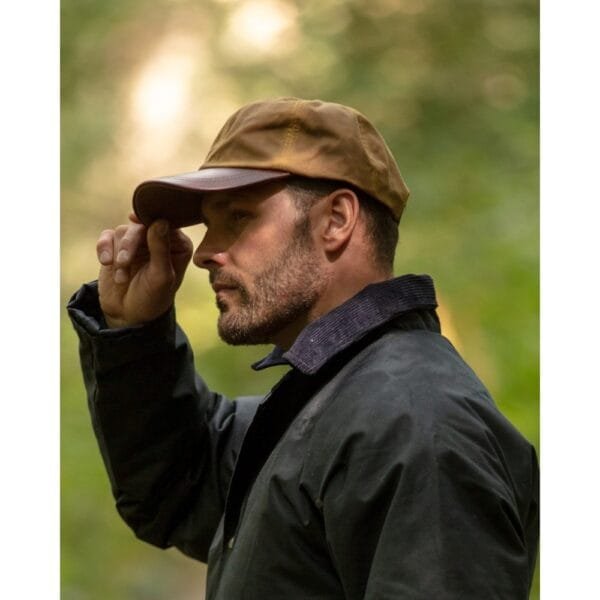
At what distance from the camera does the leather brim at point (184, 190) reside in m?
1.33

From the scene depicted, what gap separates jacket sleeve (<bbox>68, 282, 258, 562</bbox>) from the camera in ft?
5.20

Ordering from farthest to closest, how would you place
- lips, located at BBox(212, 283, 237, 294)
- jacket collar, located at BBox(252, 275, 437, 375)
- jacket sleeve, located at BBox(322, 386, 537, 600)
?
lips, located at BBox(212, 283, 237, 294)
jacket collar, located at BBox(252, 275, 437, 375)
jacket sleeve, located at BBox(322, 386, 537, 600)

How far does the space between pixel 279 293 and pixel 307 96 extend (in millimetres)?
640

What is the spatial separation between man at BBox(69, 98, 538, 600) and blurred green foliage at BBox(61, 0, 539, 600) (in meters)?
0.27

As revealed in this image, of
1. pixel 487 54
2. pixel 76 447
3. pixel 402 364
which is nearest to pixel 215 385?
pixel 76 447

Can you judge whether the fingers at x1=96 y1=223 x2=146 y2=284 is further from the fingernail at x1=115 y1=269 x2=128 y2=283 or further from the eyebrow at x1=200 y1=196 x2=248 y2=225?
the eyebrow at x1=200 y1=196 x2=248 y2=225

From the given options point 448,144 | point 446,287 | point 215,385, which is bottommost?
point 215,385

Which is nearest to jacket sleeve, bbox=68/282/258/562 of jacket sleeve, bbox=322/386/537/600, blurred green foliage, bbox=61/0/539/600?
blurred green foliage, bbox=61/0/539/600

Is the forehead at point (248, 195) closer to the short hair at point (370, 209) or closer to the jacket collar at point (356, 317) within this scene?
the short hair at point (370, 209)

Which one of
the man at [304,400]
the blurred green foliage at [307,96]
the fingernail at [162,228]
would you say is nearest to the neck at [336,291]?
the man at [304,400]
